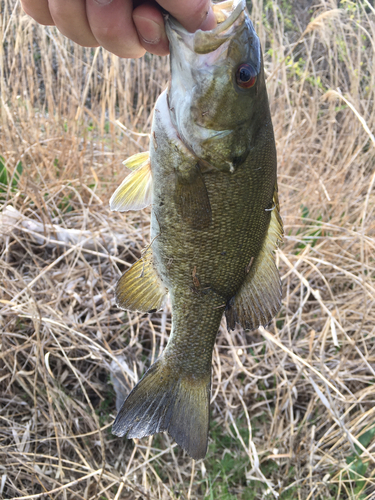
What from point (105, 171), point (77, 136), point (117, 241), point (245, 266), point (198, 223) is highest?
point (198, 223)

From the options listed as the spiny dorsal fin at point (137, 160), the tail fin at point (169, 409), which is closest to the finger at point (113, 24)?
the spiny dorsal fin at point (137, 160)

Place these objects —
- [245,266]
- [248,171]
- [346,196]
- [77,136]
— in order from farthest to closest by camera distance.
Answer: [346,196] < [77,136] < [245,266] < [248,171]

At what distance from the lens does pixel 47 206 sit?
9.21 ft

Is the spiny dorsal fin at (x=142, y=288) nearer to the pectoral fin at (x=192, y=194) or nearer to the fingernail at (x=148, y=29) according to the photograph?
the pectoral fin at (x=192, y=194)

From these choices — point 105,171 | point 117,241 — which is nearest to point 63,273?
point 117,241

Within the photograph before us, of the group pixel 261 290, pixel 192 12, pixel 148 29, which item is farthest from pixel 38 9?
pixel 261 290

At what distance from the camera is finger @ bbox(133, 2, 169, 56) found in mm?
1099

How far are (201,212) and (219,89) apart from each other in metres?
0.35

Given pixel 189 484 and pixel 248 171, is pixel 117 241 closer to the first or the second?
pixel 189 484

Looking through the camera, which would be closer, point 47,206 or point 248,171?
point 248,171

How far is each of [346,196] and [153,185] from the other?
2.71 m

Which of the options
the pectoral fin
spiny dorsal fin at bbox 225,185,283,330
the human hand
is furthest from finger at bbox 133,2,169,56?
spiny dorsal fin at bbox 225,185,283,330

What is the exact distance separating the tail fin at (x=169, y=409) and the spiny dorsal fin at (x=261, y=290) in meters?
0.26

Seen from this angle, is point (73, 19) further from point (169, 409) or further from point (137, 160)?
point (169, 409)
